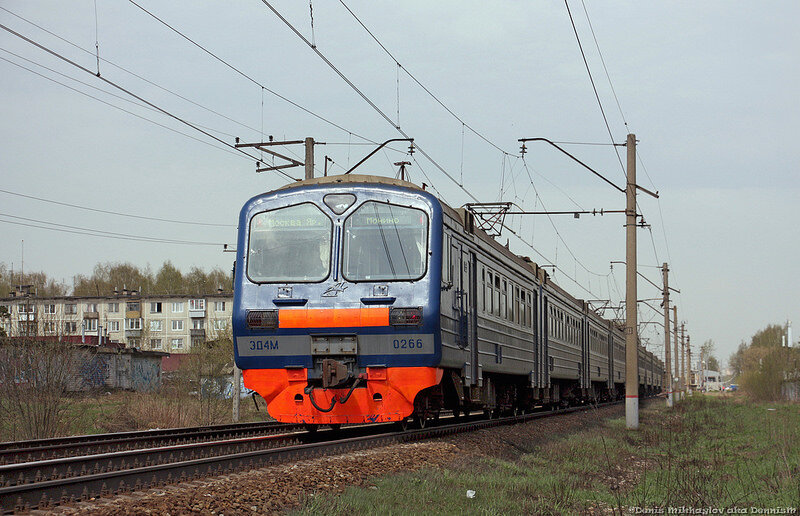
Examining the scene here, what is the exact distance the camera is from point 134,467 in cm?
966

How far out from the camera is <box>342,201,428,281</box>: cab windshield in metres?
12.9

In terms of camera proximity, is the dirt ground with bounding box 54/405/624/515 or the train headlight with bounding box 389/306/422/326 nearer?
the dirt ground with bounding box 54/405/624/515

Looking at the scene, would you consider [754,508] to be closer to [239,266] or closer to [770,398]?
[239,266]

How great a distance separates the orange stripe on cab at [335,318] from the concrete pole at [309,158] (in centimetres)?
1163

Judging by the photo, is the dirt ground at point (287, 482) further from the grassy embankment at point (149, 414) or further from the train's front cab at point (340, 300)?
the grassy embankment at point (149, 414)

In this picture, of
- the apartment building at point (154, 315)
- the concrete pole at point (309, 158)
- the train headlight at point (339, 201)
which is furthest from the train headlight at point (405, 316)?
the apartment building at point (154, 315)

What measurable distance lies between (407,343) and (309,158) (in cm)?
1282

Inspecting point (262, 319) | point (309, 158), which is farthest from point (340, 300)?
point (309, 158)

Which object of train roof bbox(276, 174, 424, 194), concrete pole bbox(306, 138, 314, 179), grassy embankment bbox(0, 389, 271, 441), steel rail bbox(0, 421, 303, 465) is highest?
concrete pole bbox(306, 138, 314, 179)

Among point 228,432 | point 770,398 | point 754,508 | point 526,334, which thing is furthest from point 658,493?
point 770,398

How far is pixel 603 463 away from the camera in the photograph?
13.4 meters

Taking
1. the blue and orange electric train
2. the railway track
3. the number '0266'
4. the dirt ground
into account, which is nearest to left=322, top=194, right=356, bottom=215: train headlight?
the blue and orange electric train

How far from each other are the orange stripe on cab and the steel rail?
8.01 feet

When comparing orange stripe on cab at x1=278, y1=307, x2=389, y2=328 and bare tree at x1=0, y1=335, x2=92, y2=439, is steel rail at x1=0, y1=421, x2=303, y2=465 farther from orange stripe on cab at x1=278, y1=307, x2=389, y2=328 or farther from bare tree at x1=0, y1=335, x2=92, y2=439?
bare tree at x1=0, y1=335, x2=92, y2=439
